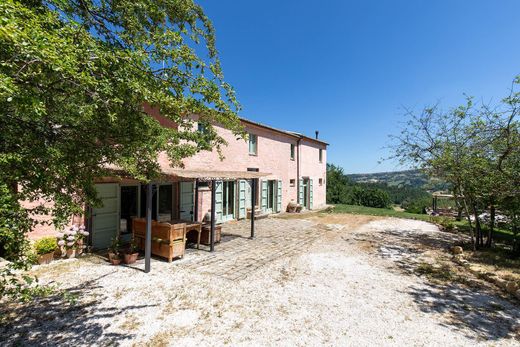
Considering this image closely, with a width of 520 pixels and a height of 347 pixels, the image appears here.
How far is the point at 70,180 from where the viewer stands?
301 centimetres

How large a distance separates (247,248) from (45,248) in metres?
5.41

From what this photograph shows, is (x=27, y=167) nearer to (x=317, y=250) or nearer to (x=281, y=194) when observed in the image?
(x=317, y=250)

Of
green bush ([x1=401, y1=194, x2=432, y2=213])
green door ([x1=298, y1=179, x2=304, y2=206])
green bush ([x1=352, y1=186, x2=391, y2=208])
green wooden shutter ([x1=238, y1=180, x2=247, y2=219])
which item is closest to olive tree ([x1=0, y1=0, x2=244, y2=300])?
green wooden shutter ([x1=238, y1=180, x2=247, y2=219])

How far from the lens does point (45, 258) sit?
6602mm

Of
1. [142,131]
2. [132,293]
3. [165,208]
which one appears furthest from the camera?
[165,208]

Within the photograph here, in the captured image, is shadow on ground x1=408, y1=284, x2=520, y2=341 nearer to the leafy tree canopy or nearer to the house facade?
the leafy tree canopy

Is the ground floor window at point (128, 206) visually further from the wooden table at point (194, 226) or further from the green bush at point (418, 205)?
the green bush at point (418, 205)

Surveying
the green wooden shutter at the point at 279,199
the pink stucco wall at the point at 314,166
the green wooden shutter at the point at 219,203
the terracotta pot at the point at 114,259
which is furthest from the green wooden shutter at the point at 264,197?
the terracotta pot at the point at 114,259

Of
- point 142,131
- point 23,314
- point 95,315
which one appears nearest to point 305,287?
point 95,315

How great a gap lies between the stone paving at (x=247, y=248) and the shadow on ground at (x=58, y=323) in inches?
92.0

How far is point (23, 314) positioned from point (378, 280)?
7.05 metres

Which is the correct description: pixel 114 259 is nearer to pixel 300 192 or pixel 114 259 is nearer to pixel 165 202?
pixel 165 202

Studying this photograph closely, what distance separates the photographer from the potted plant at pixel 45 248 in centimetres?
646

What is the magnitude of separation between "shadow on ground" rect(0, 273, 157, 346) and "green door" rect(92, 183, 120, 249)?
3148 mm
